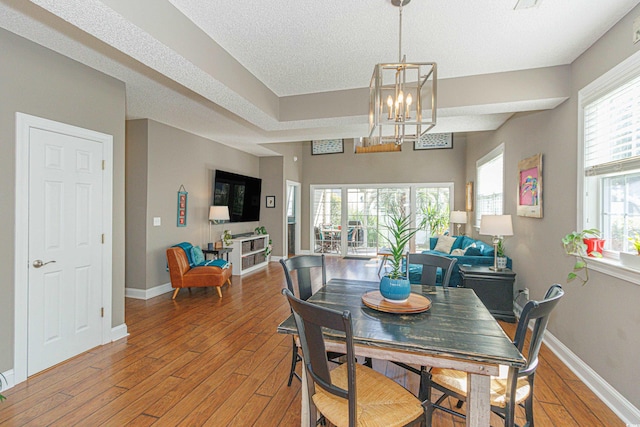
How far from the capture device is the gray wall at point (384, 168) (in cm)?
783

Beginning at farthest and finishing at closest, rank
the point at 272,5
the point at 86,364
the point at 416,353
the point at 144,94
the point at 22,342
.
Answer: the point at 144,94 → the point at 86,364 → the point at 22,342 → the point at 272,5 → the point at 416,353

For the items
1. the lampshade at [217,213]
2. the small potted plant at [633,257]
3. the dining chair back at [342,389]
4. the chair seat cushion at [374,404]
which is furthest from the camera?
the lampshade at [217,213]

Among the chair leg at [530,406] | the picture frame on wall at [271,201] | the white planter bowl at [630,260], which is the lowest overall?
the chair leg at [530,406]

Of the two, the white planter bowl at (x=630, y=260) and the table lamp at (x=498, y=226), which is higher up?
the table lamp at (x=498, y=226)

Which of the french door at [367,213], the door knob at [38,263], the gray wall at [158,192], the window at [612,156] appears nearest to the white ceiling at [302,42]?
the window at [612,156]

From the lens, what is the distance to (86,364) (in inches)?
107

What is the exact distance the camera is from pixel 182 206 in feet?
17.4

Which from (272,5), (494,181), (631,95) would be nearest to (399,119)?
(272,5)

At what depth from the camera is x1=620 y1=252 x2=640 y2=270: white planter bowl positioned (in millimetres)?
1974

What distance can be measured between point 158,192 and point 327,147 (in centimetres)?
519

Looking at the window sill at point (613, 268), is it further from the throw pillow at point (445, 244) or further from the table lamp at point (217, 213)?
the table lamp at point (217, 213)

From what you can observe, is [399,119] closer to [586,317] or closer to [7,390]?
[586,317]

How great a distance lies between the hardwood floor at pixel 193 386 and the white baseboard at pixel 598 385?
5 centimetres

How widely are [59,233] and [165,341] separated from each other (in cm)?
144
